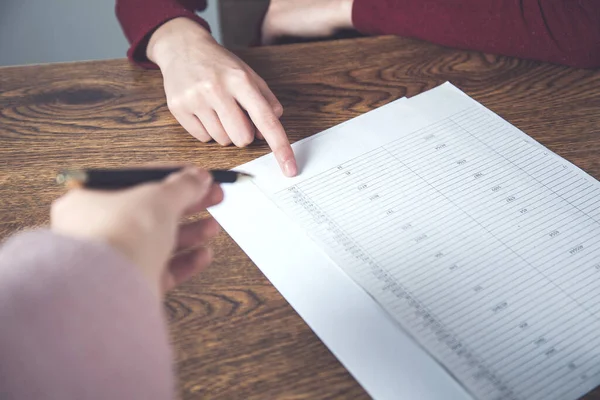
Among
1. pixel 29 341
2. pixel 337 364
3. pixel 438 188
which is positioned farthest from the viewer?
pixel 438 188

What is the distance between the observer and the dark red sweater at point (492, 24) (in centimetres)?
77

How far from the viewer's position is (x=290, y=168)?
0.61 m

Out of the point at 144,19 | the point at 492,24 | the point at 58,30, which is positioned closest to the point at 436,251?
the point at 492,24

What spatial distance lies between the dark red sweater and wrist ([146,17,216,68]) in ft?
0.04

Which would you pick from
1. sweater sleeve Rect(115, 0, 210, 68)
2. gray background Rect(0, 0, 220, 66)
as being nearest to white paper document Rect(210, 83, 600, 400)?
sweater sleeve Rect(115, 0, 210, 68)

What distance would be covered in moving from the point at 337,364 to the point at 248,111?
31 centimetres

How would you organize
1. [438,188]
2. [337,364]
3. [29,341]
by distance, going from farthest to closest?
[438,188], [337,364], [29,341]

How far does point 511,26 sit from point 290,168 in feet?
1.34

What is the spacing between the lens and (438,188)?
0.60 meters

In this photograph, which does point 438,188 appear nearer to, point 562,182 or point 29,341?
point 562,182

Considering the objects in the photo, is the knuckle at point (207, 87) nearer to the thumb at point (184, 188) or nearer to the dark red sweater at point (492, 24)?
the dark red sweater at point (492, 24)

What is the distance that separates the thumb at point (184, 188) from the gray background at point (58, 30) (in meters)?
1.50

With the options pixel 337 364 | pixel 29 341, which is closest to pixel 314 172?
pixel 337 364

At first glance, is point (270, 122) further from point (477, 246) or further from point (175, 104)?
point (477, 246)
